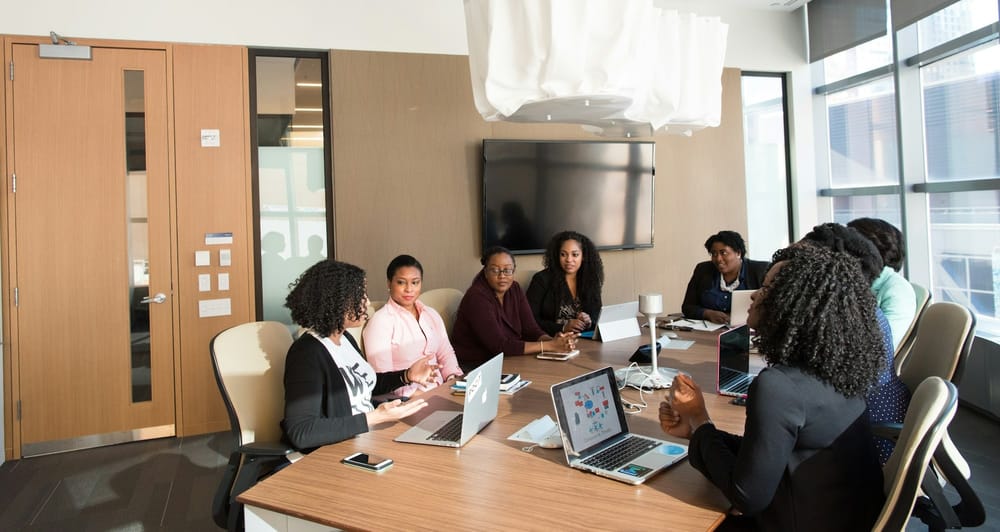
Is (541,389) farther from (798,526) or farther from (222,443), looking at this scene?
(222,443)

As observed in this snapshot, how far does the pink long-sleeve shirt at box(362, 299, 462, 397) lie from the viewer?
3031 millimetres

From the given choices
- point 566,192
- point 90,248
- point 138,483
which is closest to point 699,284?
point 566,192

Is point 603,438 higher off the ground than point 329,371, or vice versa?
point 329,371

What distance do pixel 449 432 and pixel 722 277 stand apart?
2914 millimetres

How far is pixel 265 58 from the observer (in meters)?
4.55

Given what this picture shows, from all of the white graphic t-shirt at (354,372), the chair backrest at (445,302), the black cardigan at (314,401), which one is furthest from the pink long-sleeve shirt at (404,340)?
the black cardigan at (314,401)

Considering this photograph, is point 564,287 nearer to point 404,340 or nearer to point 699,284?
point 699,284

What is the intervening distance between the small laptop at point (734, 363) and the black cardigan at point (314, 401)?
1.40 m

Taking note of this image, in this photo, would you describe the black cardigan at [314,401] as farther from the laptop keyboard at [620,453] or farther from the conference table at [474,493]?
the laptop keyboard at [620,453]

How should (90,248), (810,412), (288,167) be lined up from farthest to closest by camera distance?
(288,167) → (90,248) → (810,412)

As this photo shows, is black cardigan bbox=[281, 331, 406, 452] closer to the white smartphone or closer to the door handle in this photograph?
the white smartphone

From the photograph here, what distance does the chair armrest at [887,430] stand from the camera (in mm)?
2158

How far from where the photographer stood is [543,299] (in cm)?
427

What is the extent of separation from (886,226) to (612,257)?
7.34 feet
